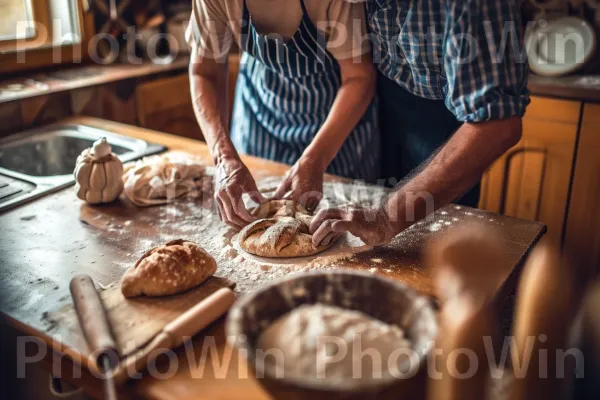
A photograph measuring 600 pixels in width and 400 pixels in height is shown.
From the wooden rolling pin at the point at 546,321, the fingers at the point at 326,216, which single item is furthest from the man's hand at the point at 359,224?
the wooden rolling pin at the point at 546,321

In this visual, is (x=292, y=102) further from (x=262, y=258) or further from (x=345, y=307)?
(x=345, y=307)

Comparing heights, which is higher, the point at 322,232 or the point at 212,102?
the point at 212,102

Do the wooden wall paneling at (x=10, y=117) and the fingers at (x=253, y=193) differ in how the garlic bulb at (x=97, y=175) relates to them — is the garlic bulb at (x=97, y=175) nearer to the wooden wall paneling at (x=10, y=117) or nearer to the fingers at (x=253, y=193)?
the fingers at (x=253, y=193)

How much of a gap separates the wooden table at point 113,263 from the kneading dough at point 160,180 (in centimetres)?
5

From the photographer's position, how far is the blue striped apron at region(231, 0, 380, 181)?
1.44 m

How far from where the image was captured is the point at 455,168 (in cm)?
104

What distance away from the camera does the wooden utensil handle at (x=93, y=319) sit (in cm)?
74

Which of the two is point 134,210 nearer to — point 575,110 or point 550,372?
point 550,372

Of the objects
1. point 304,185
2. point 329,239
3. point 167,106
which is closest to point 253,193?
point 304,185

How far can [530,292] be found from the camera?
1.64ft

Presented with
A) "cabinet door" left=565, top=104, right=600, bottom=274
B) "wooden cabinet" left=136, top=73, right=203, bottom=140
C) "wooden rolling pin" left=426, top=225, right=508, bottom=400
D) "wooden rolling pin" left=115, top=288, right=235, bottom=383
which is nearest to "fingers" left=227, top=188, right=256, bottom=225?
"wooden rolling pin" left=115, top=288, right=235, bottom=383

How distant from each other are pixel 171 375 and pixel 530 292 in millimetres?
479

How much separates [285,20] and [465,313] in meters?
1.06

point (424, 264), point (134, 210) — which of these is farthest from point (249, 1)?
point (424, 264)
